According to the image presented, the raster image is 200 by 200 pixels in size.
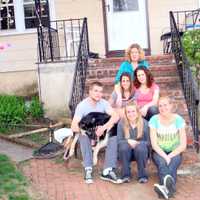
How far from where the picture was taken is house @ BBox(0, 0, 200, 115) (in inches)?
479

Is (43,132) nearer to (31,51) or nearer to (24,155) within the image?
(24,155)

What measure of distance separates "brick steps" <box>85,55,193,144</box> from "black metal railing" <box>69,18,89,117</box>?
0.55 feet

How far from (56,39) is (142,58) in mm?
3869

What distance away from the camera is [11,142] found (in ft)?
30.9

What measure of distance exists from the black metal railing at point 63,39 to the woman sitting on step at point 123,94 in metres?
3.41

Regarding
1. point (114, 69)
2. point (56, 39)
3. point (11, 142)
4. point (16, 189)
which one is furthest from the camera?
point (56, 39)

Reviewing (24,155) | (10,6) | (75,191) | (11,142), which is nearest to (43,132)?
(11,142)

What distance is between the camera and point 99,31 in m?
12.2

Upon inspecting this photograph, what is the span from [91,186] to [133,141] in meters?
0.75

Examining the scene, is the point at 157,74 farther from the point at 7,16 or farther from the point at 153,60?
the point at 7,16

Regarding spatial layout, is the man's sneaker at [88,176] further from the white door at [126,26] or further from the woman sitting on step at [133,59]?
the white door at [126,26]

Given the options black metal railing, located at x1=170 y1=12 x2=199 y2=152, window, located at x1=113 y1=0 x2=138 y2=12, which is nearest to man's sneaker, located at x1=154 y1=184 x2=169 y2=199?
black metal railing, located at x1=170 y1=12 x2=199 y2=152

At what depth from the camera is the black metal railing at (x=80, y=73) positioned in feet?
28.5

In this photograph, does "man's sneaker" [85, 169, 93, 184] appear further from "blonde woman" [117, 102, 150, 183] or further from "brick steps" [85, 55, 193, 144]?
"brick steps" [85, 55, 193, 144]
